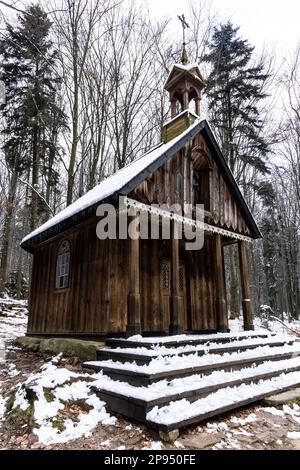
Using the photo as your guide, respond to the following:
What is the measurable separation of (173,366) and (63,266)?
5.92 m

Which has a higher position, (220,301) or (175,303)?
(220,301)

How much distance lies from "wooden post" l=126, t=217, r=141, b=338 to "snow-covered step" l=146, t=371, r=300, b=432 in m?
2.17

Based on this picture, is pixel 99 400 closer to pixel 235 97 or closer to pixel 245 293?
pixel 245 293

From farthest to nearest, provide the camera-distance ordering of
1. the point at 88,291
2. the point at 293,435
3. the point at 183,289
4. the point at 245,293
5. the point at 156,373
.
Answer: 1. the point at 183,289
2. the point at 245,293
3. the point at 88,291
4. the point at 156,373
5. the point at 293,435

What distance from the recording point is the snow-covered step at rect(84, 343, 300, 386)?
476 cm

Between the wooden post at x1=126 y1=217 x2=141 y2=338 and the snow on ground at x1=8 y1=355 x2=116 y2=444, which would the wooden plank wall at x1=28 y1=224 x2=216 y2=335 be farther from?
the snow on ground at x1=8 y1=355 x2=116 y2=444

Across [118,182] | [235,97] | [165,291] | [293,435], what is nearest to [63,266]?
[165,291]

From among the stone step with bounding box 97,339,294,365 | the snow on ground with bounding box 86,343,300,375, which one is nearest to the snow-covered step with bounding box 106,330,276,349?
the stone step with bounding box 97,339,294,365

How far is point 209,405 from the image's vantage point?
14.9 feet

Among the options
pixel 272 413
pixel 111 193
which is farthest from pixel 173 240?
pixel 272 413

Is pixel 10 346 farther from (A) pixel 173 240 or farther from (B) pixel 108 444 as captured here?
(B) pixel 108 444

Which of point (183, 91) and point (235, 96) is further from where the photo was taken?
point (235, 96)

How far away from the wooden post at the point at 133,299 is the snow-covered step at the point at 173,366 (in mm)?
828

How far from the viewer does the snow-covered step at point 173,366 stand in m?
4.76
